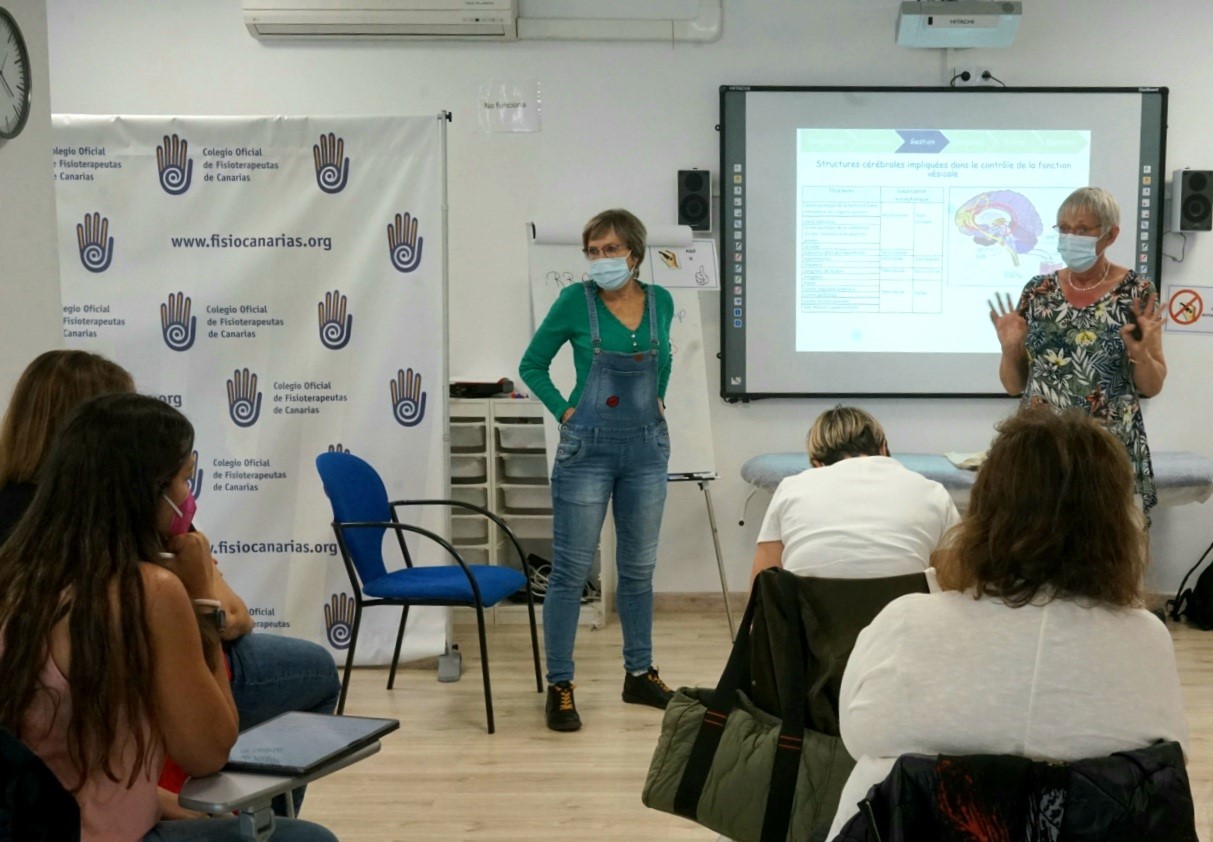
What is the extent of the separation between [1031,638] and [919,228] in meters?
3.92

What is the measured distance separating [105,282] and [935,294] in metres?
3.37

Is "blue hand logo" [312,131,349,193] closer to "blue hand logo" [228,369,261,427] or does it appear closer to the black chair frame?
"blue hand logo" [228,369,261,427]

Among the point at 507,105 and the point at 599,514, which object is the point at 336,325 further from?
the point at 507,105

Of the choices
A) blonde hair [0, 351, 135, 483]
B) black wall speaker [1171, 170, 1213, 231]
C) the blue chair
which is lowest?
the blue chair

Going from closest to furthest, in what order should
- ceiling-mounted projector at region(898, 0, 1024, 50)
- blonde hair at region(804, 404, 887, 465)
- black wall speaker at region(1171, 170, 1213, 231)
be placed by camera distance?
blonde hair at region(804, 404, 887, 465)
ceiling-mounted projector at region(898, 0, 1024, 50)
black wall speaker at region(1171, 170, 1213, 231)

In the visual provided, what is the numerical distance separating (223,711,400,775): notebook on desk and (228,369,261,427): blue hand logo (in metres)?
2.51

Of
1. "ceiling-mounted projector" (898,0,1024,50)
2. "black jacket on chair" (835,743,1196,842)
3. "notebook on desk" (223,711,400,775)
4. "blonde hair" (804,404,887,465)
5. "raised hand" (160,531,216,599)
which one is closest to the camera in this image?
"black jacket on chair" (835,743,1196,842)

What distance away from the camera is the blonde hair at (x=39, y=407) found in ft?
7.20

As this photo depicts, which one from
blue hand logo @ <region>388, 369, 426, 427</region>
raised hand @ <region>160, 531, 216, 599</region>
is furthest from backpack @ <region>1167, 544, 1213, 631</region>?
raised hand @ <region>160, 531, 216, 599</region>

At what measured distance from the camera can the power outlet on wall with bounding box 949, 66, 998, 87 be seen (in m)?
5.08

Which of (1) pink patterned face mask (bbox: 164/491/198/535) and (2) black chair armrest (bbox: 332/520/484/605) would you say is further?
(2) black chair armrest (bbox: 332/520/484/605)

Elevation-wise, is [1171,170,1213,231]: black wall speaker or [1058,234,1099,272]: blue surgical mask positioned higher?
[1171,170,1213,231]: black wall speaker

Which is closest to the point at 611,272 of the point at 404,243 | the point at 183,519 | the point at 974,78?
the point at 404,243

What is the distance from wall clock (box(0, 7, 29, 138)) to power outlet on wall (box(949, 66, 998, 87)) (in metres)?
3.72
